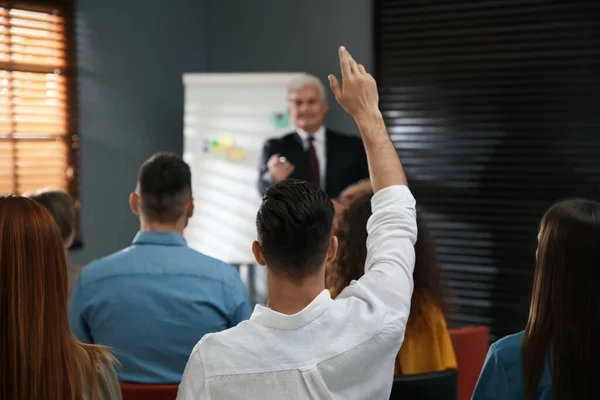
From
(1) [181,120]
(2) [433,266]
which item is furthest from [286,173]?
(2) [433,266]

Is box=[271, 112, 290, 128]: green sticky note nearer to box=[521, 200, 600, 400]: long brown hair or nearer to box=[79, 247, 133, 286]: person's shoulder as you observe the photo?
box=[79, 247, 133, 286]: person's shoulder

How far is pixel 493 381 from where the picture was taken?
1.47 metres

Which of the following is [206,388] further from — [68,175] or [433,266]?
[68,175]

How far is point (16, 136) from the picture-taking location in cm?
459

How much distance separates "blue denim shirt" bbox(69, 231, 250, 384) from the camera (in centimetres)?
211

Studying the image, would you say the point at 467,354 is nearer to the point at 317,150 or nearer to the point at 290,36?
the point at 317,150

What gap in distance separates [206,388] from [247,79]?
4008 millimetres

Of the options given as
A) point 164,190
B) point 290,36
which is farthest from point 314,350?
point 290,36

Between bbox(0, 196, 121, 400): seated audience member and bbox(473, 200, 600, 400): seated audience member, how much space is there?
2.74ft

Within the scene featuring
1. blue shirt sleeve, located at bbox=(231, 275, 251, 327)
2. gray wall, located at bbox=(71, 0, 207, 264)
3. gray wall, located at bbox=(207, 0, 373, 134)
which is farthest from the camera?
gray wall, located at bbox=(207, 0, 373, 134)

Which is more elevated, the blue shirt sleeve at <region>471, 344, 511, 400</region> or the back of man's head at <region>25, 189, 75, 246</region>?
the back of man's head at <region>25, 189, 75, 246</region>

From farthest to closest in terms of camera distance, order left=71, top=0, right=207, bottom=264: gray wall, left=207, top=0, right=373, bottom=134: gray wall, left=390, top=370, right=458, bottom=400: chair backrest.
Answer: left=207, top=0, right=373, bottom=134: gray wall → left=71, top=0, right=207, bottom=264: gray wall → left=390, top=370, right=458, bottom=400: chair backrest

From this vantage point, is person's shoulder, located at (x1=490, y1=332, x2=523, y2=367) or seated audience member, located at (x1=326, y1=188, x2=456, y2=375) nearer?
person's shoulder, located at (x1=490, y1=332, x2=523, y2=367)

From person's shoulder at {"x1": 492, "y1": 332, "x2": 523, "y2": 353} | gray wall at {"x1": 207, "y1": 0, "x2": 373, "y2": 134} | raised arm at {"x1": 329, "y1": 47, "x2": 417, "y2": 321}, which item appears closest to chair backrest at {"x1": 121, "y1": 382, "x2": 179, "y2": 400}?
raised arm at {"x1": 329, "y1": 47, "x2": 417, "y2": 321}
